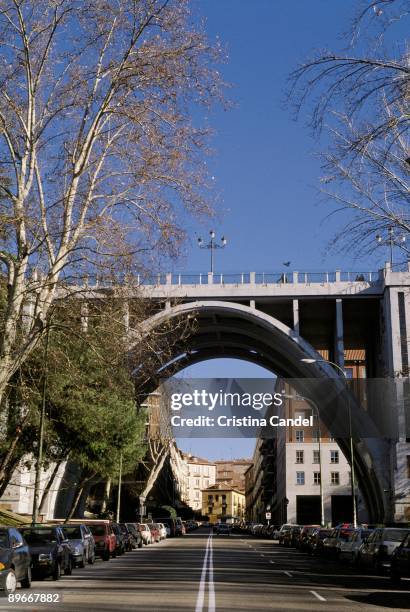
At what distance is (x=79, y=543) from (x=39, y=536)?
4731mm

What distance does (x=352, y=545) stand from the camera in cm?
2839

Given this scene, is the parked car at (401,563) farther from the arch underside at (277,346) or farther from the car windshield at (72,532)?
the arch underside at (277,346)

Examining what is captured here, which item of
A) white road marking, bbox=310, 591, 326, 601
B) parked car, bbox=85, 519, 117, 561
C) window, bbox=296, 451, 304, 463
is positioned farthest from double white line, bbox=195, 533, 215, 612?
window, bbox=296, 451, 304, 463

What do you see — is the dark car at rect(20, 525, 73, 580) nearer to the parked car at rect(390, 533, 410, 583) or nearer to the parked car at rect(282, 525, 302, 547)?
the parked car at rect(390, 533, 410, 583)

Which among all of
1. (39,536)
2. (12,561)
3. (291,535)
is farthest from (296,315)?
(12,561)

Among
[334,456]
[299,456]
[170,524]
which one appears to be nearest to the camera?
[170,524]

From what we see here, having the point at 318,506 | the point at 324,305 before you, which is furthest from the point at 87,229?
the point at 318,506

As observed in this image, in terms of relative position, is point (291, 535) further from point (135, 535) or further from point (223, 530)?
point (223, 530)

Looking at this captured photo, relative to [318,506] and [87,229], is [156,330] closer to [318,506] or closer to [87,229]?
[87,229]

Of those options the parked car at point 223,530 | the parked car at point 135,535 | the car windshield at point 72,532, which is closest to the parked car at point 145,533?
the parked car at point 135,535

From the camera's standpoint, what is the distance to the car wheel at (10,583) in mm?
14305

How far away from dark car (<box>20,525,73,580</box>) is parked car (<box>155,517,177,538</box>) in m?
51.5

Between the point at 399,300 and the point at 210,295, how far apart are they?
1615 cm

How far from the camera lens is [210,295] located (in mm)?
69062
